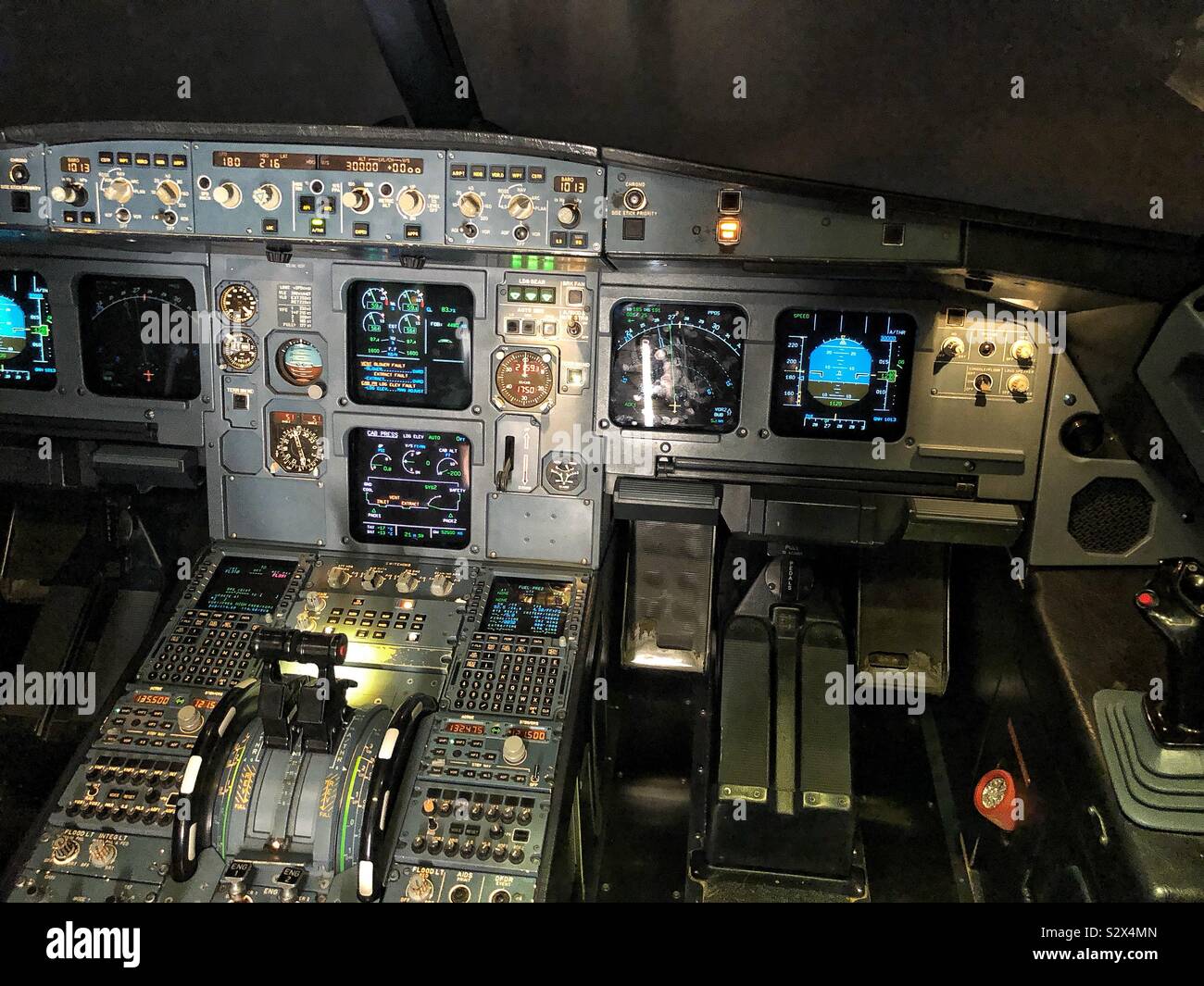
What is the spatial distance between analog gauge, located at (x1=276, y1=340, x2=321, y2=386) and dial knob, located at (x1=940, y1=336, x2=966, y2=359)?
7.30 ft

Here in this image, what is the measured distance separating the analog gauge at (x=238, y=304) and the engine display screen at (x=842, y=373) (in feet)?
6.30

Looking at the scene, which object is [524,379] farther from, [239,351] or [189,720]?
[189,720]

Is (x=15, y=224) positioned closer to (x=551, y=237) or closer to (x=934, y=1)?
(x=551, y=237)

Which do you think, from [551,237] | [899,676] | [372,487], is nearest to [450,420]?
[372,487]

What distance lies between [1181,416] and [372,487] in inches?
105

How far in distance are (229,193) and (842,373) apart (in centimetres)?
212

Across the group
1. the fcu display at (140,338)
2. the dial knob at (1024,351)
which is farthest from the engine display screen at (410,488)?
the dial knob at (1024,351)

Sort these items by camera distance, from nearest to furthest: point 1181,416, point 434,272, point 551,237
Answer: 1. point 1181,416
2. point 551,237
3. point 434,272

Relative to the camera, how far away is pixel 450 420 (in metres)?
3.30

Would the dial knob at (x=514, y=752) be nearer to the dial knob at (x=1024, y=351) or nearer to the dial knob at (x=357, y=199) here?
Result: the dial knob at (x=357, y=199)

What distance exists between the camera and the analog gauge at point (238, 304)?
331 cm

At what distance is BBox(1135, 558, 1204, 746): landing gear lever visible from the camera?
2166 millimetres

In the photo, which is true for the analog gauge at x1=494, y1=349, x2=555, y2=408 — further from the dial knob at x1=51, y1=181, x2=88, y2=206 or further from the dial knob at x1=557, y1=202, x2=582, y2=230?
the dial knob at x1=51, y1=181, x2=88, y2=206

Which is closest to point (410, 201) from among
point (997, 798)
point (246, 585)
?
point (246, 585)
